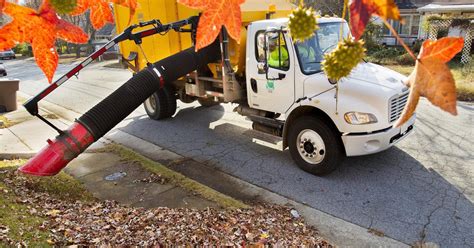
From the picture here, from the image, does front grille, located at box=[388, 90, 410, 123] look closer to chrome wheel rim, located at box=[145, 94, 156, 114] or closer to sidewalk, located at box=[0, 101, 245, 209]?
sidewalk, located at box=[0, 101, 245, 209]

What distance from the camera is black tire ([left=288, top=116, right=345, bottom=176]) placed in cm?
531

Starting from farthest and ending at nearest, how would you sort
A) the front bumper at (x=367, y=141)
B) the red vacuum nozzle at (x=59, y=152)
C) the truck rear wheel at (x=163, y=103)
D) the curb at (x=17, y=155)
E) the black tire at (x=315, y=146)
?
the truck rear wheel at (x=163, y=103) → the curb at (x=17, y=155) → the black tire at (x=315, y=146) → the front bumper at (x=367, y=141) → the red vacuum nozzle at (x=59, y=152)

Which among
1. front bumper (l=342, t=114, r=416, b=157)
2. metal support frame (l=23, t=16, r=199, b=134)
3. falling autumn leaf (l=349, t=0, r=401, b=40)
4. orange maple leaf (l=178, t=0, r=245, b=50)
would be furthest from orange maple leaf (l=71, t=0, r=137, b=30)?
front bumper (l=342, t=114, r=416, b=157)

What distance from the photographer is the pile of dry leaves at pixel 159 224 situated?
3.32 meters

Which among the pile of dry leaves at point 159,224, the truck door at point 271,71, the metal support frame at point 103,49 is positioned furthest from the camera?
the truck door at point 271,71

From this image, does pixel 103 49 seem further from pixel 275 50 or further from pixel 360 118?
pixel 360 118

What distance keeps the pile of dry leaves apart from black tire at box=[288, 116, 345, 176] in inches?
49.1

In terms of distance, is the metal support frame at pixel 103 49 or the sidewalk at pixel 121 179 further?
the metal support frame at pixel 103 49

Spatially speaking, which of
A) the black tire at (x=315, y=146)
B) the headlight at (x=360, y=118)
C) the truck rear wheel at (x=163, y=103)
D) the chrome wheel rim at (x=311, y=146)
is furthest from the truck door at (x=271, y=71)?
the truck rear wheel at (x=163, y=103)

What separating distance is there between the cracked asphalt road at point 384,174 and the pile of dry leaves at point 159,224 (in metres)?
0.86

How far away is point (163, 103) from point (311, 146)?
476cm

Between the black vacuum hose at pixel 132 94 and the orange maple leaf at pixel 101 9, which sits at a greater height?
the orange maple leaf at pixel 101 9

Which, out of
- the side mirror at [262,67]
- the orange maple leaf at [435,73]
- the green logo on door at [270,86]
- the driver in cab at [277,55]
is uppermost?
the orange maple leaf at [435,73]

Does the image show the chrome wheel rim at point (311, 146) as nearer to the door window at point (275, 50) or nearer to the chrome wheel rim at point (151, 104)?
the door window at point (275, 50)
